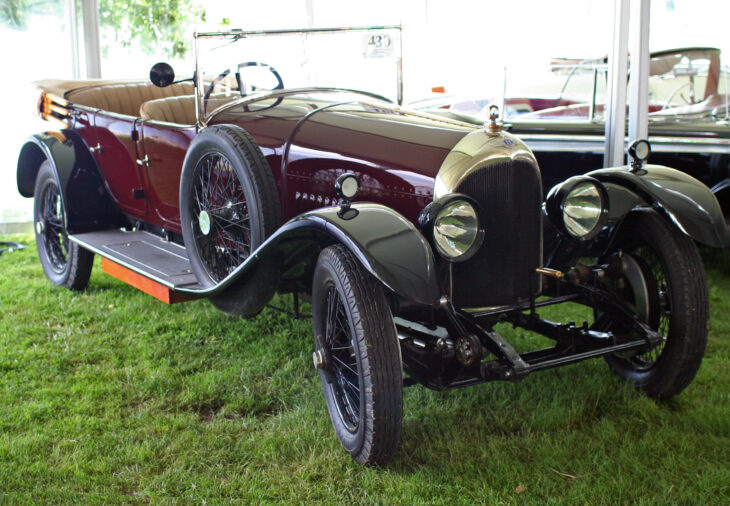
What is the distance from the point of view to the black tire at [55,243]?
13.6ft

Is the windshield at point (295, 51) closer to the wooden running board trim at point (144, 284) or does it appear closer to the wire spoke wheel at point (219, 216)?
the wire spoke wheel at point (219, 216)

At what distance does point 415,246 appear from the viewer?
6.53 feet

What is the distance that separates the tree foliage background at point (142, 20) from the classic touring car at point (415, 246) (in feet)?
12.6

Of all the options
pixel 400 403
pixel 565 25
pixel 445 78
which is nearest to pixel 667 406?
pixel 400 403

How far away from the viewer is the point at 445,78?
755 centimetres

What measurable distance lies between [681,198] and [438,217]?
1000 millimetres

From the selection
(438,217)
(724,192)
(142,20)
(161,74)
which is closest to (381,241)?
(438,217)

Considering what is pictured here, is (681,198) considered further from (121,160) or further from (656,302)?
(121,160)

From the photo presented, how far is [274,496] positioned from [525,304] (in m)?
1.10

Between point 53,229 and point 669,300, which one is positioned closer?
point 669,300

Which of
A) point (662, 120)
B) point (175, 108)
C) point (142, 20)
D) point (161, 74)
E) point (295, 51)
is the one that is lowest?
point (662, 120)

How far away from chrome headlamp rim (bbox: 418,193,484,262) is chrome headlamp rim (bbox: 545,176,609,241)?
1.47ft

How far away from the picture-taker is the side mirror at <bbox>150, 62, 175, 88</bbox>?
317 centimetres

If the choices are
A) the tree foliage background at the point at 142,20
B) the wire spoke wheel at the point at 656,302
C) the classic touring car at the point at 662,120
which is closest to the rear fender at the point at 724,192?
the classic touring car at the point at 662,120
